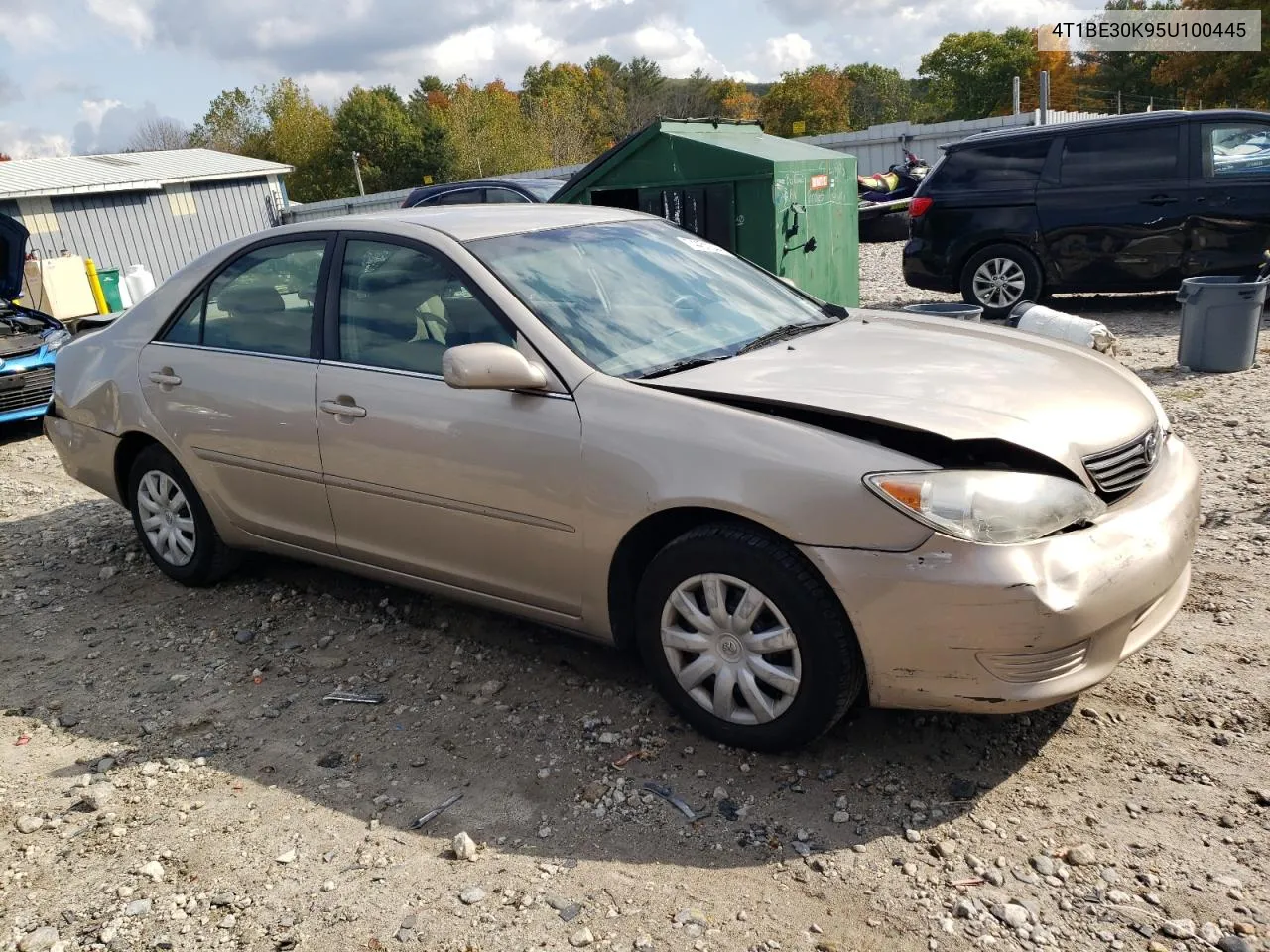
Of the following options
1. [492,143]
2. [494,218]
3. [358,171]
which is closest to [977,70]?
[492,143]

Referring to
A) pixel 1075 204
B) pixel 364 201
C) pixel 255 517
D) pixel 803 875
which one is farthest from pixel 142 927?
pixel 364 201

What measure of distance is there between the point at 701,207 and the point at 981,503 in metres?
5.83

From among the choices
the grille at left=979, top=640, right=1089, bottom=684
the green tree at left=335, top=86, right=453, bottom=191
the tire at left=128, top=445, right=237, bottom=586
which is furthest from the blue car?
the green tree at left=335, top=86, right=453, bottom=191

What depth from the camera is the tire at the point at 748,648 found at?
2803 mm

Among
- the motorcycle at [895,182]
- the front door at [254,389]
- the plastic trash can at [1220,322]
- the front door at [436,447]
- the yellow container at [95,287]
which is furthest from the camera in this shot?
the motorcycle at [895,182]

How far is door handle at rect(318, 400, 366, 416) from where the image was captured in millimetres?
3713

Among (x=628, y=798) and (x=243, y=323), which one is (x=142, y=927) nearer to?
(x=628, y=798)

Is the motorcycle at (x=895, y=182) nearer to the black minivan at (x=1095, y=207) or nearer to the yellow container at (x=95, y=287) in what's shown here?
the black minivan at (x=1095, y=207)

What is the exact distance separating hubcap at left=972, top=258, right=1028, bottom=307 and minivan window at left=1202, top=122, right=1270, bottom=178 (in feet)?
5.69

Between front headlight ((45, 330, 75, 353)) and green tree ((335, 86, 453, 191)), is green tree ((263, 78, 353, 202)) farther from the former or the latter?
front headlight ((45, 330, 75, 353))

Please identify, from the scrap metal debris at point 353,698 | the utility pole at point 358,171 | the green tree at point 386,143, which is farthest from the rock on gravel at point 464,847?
the green tree at point 386,143

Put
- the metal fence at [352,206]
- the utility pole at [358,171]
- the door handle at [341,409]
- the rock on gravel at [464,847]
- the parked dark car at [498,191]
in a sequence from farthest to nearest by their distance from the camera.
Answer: the utility pole at [358,171] < the metal fence at [352,206] < the parked dark car at [498,191] < the door handle at [341,409] < the rock on gravel at [464,847]

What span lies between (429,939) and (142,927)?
777 mm

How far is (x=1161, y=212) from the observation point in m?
9.02
